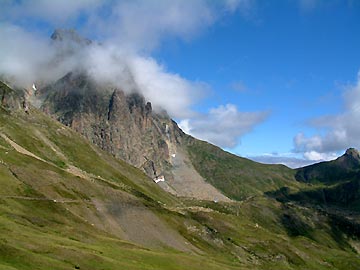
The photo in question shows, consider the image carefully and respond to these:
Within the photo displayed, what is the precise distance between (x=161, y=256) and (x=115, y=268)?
3048 centimetres

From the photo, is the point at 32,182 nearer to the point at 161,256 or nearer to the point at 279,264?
the point at 161,256

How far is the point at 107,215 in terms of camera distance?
161 meters

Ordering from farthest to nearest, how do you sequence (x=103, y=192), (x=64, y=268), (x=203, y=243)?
(x=103, y=192)
(x=203, y=243)
(x=64, y=268)

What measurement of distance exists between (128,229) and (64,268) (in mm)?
88915

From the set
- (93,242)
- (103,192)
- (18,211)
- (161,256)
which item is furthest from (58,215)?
(103,192)

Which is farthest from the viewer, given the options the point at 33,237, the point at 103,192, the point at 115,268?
the point at 103,192

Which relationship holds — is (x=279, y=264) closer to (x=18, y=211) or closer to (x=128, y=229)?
(x=128, y=229)

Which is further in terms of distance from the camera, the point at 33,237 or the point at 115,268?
the point at 33,237

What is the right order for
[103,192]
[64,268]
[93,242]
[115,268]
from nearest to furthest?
[64,268]
[115,268]
[93,242]
[103,192]

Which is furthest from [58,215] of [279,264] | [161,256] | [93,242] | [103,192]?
[279,264]

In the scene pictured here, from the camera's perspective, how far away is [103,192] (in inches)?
7466

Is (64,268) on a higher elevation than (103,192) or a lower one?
lower

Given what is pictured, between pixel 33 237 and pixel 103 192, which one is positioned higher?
pixel 103 192

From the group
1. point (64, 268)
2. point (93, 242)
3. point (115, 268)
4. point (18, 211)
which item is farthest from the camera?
point (18, 211)
